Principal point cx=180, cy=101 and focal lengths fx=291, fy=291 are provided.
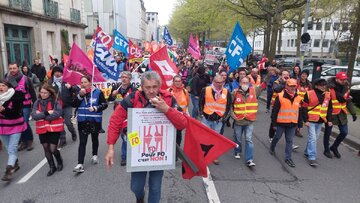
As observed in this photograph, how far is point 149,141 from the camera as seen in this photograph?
2.98m

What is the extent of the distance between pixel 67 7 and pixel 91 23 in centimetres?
2337

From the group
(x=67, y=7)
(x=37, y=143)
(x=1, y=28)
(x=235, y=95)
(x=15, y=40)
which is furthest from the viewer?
(x=67, y=7)

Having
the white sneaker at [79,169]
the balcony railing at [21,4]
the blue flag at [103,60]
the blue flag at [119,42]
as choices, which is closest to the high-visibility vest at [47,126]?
the white sneaker at [79,169]

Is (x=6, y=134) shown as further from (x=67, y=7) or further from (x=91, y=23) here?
(x=91, y=23)

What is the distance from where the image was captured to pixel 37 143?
647cm

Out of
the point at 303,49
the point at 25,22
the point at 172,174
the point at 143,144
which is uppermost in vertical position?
the point at 25,22

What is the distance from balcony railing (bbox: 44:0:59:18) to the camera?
19297 millimetres

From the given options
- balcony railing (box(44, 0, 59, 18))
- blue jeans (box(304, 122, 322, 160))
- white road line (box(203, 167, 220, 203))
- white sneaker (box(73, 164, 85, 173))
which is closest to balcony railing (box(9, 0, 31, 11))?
balcony railing (box(44, 0, 59, 18))

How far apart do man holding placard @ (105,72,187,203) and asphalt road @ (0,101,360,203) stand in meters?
0.98

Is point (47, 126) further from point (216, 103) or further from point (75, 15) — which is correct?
point (75, 15)

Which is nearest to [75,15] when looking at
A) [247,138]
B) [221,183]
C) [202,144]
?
[247,138]

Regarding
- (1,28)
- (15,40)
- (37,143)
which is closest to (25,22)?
(15,40)

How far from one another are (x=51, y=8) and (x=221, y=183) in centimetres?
1960

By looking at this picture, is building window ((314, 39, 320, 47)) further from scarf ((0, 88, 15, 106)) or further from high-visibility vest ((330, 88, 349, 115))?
scarf ((0, 88, 15, 106))
